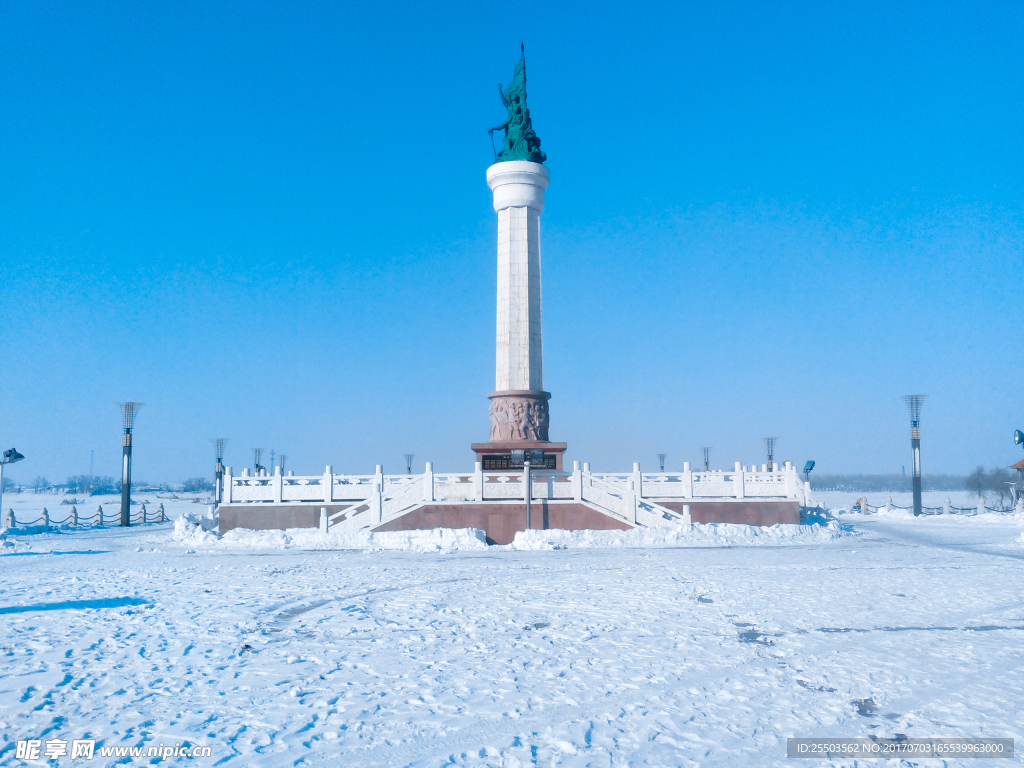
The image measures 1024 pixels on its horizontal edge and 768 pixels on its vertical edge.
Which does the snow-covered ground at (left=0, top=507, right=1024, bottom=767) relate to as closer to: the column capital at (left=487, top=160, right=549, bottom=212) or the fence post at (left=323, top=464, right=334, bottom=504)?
the fence post at (left=323, top=464, right=334, bottom=504)

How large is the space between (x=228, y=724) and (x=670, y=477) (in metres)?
21.3

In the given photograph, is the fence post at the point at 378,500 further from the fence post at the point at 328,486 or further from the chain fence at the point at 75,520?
the chain fence at the point at 75,520

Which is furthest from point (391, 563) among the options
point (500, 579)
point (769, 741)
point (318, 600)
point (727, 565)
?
point (769, 741)

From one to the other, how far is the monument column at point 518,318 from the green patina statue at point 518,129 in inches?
3.0

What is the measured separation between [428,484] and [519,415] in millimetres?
6900

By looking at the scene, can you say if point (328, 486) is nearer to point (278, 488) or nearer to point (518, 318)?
point (278, 488)

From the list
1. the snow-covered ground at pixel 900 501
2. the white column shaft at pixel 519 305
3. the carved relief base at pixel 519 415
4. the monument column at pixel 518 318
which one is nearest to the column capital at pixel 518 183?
the monument column at pixel 518 318

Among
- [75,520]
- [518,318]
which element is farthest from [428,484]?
[75,520]

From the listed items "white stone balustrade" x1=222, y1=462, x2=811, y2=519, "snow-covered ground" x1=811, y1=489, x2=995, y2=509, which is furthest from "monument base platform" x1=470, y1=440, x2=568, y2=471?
"snow-covered ground" x1=811, y1=489, x2=995, y2=509

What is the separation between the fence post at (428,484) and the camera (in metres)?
24.5

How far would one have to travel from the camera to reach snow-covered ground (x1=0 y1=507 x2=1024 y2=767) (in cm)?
646

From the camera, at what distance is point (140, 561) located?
19.6 m

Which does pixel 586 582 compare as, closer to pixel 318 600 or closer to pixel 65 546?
pixel 318 600

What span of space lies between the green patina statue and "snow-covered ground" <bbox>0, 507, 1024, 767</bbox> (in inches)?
821
